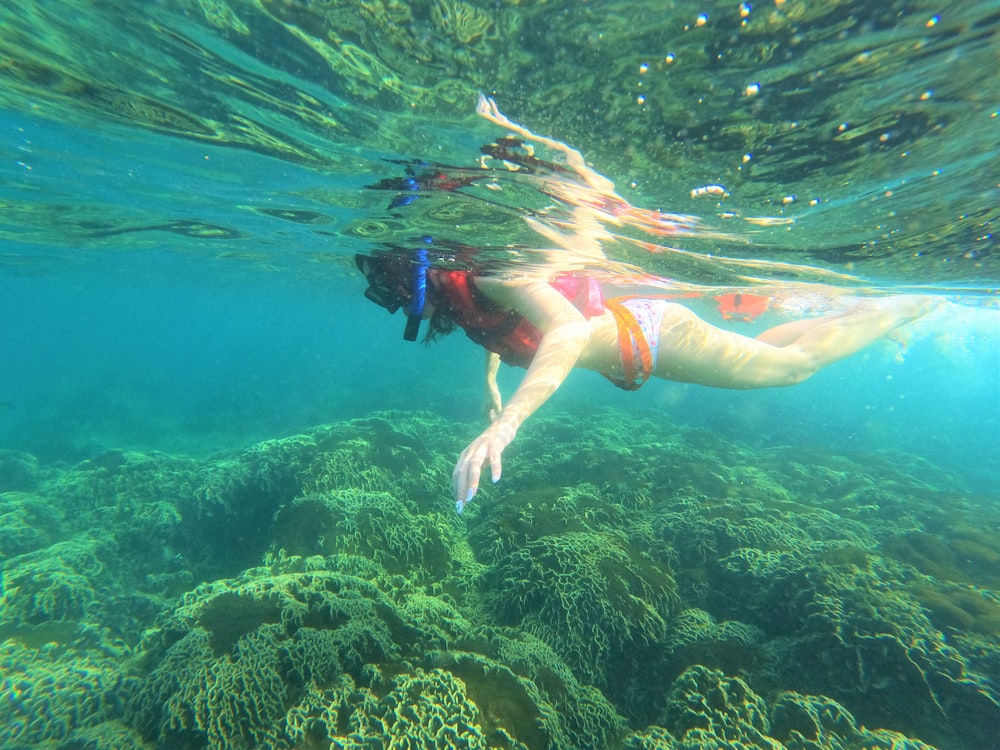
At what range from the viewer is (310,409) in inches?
1030

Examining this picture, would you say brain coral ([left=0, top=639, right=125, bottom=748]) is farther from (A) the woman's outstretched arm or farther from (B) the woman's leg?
(B) the woman's leg

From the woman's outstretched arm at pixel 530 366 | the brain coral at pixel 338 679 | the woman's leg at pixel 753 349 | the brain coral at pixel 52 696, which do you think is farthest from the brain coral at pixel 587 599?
the brain coral at pixel 52 696

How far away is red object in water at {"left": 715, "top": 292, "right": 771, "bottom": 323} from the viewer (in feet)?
49.3

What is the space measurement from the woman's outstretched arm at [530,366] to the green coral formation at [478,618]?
2431mm

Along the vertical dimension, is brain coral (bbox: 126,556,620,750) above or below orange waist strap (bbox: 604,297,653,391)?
below

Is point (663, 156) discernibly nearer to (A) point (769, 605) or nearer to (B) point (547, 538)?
(B) point (547, 538)

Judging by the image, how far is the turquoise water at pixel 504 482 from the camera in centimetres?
360

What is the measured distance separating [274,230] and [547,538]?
12730mm

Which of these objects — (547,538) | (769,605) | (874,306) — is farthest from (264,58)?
(874,306)

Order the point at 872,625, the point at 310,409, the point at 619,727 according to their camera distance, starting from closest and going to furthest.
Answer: the point at 619,727 → the point at 872,625 → the point at 310,409

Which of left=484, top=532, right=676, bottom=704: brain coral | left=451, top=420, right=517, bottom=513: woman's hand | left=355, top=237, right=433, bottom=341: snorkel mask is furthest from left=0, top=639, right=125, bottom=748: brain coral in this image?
left=355, top=237, right=433, bottom=341: snorkel mask

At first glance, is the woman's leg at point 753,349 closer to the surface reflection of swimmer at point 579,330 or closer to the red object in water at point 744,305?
the surface reflection of swimmer at point 579,330

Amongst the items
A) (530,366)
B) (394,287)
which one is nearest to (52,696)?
(394,287)

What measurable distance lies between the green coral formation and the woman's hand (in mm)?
2367
